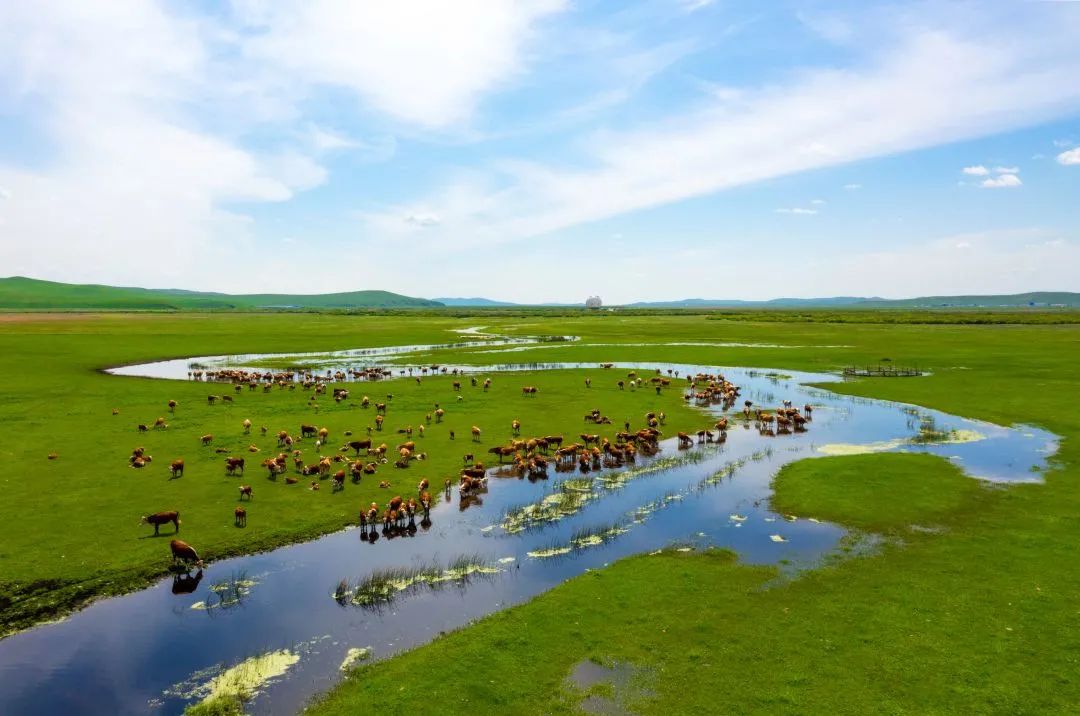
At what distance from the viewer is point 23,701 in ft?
41.0

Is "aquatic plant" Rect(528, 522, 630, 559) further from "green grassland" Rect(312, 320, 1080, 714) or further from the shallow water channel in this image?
"green grassland" Rect(312, 320, 1080, 714)

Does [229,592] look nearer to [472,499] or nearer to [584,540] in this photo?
[472,499]

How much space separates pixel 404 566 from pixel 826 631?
41.6 feet

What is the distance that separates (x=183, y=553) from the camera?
61.6 ft

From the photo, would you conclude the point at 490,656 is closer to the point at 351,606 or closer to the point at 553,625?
the point at 553,625

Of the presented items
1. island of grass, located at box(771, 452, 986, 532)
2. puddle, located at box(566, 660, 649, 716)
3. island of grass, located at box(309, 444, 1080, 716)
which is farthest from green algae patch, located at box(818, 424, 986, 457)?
puddle, located at box(566, 660, 649, 716)

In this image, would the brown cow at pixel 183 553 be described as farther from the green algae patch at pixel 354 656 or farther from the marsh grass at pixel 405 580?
the green algae patch at pixel 354 656

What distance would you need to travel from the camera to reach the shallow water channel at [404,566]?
13320 millimetres

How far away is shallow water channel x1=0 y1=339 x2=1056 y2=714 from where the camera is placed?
1332cm

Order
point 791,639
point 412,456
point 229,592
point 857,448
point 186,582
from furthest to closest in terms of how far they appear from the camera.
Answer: point 857,448
point 412,456
point 186,582
point 229,592
point 791,639

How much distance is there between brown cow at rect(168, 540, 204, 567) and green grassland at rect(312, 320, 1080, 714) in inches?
354

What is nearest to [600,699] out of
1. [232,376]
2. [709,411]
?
[709,411]

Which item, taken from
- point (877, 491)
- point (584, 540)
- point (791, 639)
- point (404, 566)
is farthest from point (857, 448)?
point (404, 566)

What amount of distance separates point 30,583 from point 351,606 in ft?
32.5
